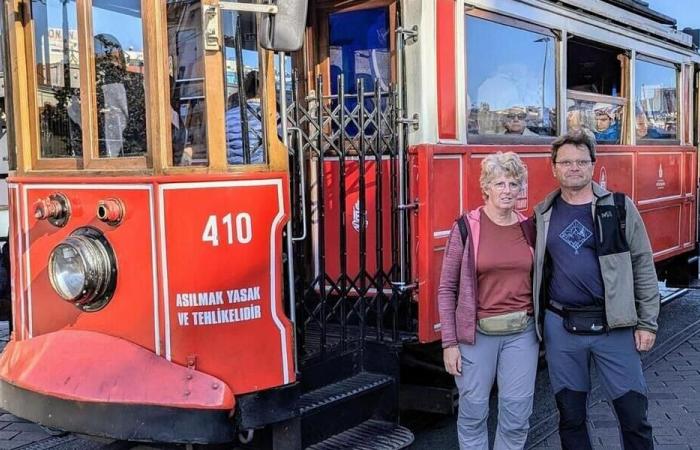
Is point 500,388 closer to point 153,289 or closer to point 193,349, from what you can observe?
point 193,349

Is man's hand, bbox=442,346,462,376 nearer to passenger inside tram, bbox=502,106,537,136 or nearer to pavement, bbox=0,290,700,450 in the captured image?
pavement, bbox=0,290,700,450

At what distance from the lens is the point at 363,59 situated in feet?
16.0

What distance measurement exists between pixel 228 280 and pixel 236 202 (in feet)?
1.06

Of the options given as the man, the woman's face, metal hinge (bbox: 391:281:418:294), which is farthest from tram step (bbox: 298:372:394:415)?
the woman's face

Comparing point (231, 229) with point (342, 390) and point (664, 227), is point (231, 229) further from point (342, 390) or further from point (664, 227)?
point (664, 227)

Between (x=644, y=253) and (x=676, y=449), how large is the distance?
1.60 metres

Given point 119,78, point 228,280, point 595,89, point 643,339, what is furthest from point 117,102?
point 595,89

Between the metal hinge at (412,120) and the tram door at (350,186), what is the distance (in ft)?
0.16

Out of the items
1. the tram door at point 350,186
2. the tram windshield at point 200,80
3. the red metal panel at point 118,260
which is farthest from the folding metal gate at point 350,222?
the red metal panel at point 118,260

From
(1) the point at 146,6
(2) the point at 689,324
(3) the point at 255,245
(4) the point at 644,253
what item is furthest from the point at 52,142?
(2) the point at 689,324

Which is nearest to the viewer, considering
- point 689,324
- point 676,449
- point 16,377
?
point 16,377

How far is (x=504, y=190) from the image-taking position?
11.0 feet

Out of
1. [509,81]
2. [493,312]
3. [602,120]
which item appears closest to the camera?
[493,312]

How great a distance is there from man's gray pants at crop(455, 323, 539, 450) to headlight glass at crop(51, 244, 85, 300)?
64.4 inches
